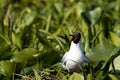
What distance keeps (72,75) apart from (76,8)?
2838 mm

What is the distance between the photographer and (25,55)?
8.79ft

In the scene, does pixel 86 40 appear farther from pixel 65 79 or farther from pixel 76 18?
pixel 76 18

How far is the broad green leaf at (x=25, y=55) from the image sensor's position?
2.67 metres

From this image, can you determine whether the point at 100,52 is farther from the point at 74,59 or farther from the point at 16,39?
the point at 16,39

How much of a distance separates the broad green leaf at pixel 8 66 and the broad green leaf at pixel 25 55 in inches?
3.0

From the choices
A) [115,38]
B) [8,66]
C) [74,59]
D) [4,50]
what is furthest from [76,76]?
[115,38]

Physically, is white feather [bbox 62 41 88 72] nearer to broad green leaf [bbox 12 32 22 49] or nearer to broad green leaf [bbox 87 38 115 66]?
broad green leaf [bbox 87 38 115 66]

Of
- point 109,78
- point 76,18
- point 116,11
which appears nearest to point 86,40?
point 109,78

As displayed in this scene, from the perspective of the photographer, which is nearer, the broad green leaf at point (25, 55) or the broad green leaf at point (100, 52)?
the broad green leaf at point (25, 55)

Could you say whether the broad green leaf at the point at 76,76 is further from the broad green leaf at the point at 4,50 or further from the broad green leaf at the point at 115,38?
the broad green leaf at the point at 115,38

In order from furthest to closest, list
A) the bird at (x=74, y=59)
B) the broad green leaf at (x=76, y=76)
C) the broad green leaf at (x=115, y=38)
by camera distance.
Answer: the broad green leaf at (x=115, y=38) → the bird at (x=74, y=59) → the broad green leaf at (x=76, y=76)

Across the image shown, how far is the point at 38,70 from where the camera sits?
2721 millimetres

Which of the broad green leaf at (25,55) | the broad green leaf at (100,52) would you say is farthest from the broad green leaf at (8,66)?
the broad green leaf at (100,52)

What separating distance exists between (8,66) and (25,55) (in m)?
0.14
